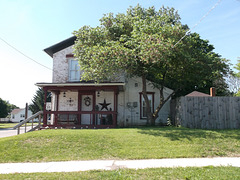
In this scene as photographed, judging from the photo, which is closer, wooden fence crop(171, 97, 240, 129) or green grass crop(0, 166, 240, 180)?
green grass crop(0, 166, 240, 180)

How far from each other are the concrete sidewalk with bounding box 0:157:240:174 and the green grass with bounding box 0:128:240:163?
16.5 inches

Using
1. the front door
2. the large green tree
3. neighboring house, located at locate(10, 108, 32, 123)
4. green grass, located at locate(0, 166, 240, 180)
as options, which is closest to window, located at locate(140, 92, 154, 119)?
the large green tree

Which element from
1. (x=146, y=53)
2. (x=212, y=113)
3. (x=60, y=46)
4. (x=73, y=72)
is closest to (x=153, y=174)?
(x=146, y=53)

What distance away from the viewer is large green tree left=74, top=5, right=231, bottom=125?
11609mm

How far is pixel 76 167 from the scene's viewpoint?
243 inches

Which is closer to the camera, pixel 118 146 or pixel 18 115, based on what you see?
pixel 118 146

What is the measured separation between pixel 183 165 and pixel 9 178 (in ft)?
15.2

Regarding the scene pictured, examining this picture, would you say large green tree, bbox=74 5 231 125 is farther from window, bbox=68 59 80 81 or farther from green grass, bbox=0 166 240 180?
green grass, bbox=0 166 240 180

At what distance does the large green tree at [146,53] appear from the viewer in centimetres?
1161

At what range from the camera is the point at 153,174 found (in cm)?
521

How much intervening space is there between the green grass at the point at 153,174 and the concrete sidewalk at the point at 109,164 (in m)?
0.48

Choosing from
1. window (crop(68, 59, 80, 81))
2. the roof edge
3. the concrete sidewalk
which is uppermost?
the roof edge

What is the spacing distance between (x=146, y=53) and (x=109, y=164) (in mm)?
6359

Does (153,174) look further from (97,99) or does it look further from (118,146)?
(97,99)
